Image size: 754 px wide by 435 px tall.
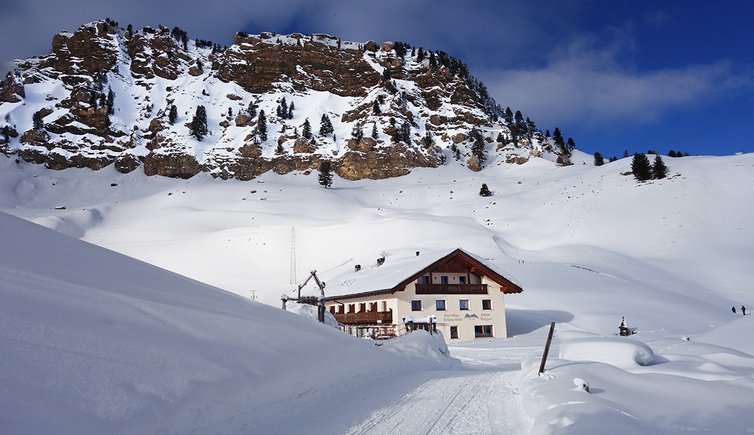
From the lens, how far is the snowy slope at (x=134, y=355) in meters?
5.29

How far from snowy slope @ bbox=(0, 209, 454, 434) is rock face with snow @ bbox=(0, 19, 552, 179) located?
12139 centimetres

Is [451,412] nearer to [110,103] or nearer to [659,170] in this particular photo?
[659,170]

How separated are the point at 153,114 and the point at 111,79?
24.8 meters

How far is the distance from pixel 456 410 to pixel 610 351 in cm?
583

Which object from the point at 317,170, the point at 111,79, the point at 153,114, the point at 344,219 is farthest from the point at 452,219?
the point at 111,79

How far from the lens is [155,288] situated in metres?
9.38

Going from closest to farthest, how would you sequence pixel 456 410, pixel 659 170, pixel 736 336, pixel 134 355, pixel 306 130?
1. pixel 134 355
2. pixel 456 410
3. pixel 736 336
4. pixel 659 170
5. pixel 306 130

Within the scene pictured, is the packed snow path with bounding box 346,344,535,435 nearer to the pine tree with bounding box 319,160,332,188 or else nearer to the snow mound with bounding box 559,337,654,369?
the snow mound with bounding box 559,337,654,369

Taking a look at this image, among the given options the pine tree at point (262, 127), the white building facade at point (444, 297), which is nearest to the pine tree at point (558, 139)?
the pine tree at point (262, 127)

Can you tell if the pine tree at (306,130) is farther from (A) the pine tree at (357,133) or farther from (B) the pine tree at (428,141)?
(B) the pine tree at (428,141)

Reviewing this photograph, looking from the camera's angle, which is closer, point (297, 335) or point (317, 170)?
point (297, 335)

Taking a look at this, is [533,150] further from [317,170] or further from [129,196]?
[129,196]

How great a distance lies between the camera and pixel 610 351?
12.5 m

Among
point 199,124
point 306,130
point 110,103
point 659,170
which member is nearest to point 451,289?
point 659,170
